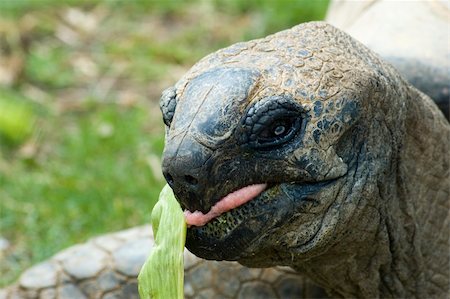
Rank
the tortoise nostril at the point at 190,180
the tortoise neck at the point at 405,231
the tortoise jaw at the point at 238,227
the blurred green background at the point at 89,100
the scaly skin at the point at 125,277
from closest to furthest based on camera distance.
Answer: the tortoise nostril at the point at 190,180 < the tortoise jaw at the point at 238,227 < the tortoise neck at the point at 405,231 < the scaly skin at the point at 125,277 < the blurred green background at the point at 89,100

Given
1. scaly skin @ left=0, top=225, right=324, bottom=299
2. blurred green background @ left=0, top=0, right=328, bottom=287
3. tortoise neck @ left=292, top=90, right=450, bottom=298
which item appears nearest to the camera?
tortoise neck @ left=292, top=90, right=450, bottom=298

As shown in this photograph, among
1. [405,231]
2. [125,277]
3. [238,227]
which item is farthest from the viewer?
[125,277]

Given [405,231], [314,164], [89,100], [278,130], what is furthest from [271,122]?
[89,100]

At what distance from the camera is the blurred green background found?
191 inches

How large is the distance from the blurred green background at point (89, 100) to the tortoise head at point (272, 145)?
6.62ft

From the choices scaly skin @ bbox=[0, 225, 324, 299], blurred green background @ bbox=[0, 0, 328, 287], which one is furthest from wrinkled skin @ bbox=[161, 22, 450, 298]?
blurred green background @ bbox=[0, 0, 328, 287]

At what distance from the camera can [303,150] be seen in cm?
240

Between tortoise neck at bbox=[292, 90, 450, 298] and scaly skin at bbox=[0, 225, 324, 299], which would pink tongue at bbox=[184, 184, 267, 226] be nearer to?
tortoise neck at bbox=[292, 90, 450, 298]

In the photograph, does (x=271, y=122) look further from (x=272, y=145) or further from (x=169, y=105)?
(x=169, y=105)

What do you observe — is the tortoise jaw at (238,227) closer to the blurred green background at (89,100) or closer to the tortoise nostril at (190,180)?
the tortoise nostril at (190,180)

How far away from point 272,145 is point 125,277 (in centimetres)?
147

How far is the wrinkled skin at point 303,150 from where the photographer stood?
2.32 m

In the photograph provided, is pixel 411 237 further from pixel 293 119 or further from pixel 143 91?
pixel 143 91

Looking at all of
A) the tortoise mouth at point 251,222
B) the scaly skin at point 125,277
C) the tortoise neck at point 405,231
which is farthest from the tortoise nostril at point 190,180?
the scaly skin at point 125,277
